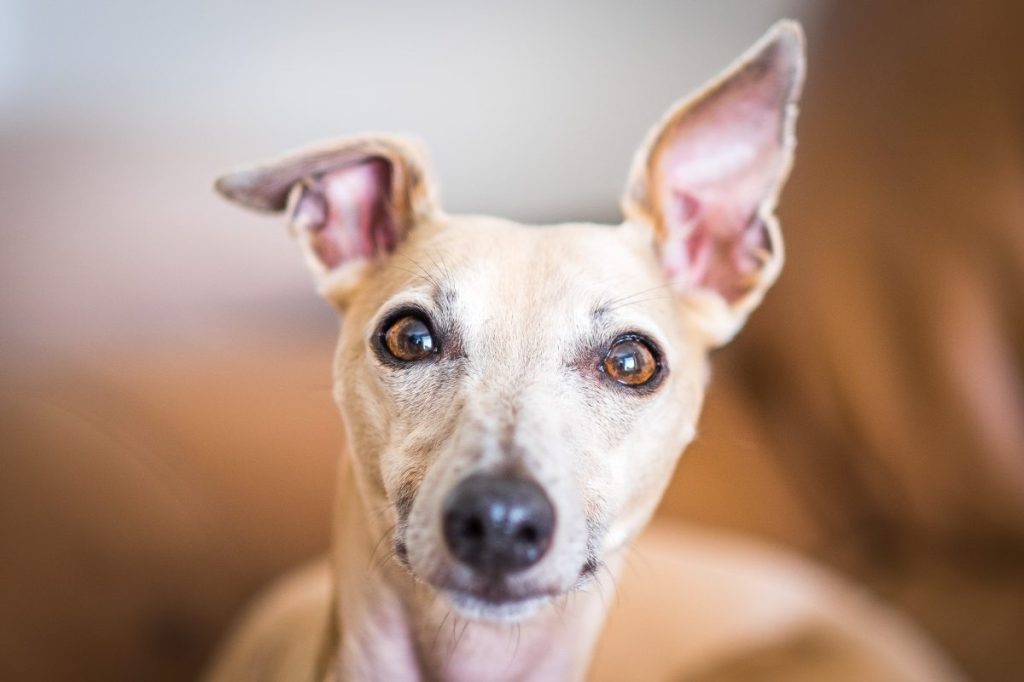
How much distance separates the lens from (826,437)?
2.17 m

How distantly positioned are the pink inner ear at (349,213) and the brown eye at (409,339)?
0.25m

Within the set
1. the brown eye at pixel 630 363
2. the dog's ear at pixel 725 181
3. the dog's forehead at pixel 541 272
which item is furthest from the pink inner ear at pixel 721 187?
the brown eye at pixel 630 363

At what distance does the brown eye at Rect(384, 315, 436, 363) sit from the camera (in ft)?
3.74

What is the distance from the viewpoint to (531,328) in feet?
3.67

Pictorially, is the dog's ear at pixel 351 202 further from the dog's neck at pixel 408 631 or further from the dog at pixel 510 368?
the dog's neck at pixel 408 631

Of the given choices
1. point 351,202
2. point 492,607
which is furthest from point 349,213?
point 492,607

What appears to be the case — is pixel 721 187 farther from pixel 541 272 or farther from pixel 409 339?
pixel 409 339

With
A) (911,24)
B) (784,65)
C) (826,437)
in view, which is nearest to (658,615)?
(826,437)

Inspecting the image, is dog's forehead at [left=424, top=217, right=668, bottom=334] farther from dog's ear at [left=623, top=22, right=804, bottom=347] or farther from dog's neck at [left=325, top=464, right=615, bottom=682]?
dog's neck at [left=325, top=464, right=615, bottom=682]

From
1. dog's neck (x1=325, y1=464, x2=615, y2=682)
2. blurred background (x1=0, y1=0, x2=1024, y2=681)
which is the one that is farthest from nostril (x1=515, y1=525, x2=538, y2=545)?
blurred background (x1=0, y1=0, x2=1024, y2=681)

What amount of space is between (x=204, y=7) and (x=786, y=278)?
1473 mm

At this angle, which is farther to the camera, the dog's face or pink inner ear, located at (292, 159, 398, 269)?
pink inner ear, located at (292, 159, 398, 269)

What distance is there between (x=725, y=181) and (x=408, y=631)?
30.7 inches

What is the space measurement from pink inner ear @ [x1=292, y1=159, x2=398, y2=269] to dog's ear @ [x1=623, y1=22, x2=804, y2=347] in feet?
1.22
